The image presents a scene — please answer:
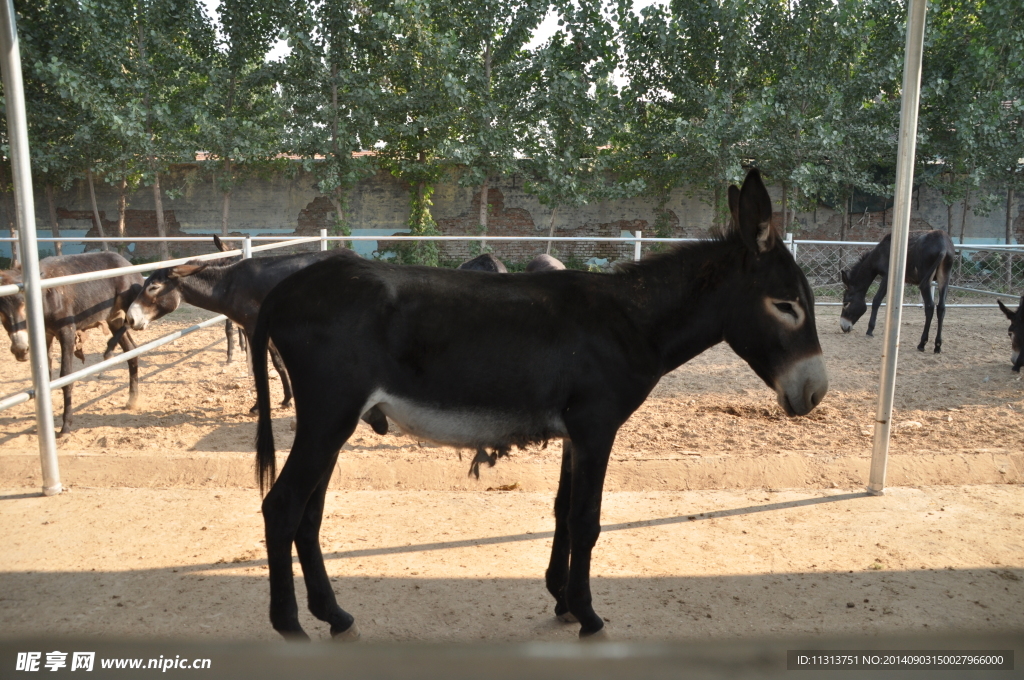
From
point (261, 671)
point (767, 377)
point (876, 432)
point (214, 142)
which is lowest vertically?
point (876, 432)

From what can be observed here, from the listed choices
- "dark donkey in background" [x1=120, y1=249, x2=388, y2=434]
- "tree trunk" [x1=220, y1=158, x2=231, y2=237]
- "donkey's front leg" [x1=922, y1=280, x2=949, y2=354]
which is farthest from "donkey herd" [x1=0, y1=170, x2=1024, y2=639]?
"tree trunk" [x1=220, y1=158, x2=231, y2=237]

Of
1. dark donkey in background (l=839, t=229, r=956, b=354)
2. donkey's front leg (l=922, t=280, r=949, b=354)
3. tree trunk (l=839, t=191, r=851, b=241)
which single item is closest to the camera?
donkey's front leg (l=922, t=280, r=949, b=354)

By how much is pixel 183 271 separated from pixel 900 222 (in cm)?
559

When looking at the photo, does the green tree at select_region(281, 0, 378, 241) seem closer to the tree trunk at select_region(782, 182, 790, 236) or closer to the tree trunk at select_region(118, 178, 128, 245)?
the tree trunk at select_region(118, 178, 128, 245)

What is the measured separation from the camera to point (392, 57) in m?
18.0

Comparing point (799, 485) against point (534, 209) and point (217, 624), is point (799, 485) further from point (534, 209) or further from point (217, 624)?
point (534, 209)

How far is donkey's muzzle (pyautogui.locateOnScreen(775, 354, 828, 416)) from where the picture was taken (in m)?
2.72

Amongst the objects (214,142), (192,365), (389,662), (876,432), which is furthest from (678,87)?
(389,662)

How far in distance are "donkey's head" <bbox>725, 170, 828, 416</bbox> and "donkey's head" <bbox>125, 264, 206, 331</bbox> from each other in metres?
5.18

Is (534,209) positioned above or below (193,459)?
above

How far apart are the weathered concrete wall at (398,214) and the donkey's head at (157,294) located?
1297 centimetres

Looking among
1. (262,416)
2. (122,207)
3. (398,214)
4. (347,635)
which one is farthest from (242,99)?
(347,635)

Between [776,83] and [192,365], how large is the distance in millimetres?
16964

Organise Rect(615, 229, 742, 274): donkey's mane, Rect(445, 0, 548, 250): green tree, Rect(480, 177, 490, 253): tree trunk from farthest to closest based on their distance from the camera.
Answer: Rect(480, 177, 490, 253): tree trunk < Rect(445, 0, 548, 250): green tree < Rect(615, 229, 742, 274): donkey's mane
